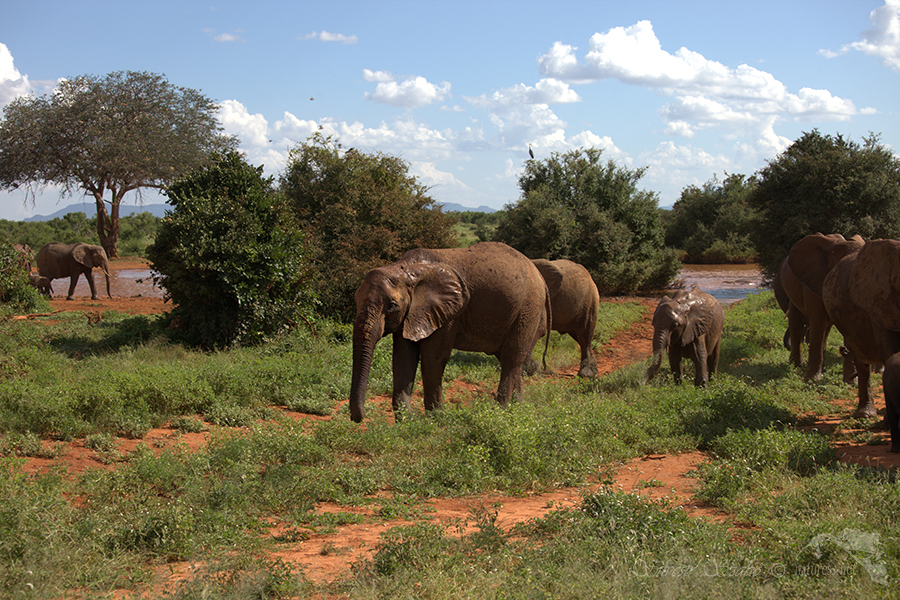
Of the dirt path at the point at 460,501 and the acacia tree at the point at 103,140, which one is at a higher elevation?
the acacia tree at the point at 103,140

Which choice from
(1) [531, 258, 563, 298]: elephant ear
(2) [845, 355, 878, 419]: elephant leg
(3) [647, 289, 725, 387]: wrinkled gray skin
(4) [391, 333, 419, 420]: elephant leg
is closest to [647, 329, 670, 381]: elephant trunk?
(3) [647, 289, 725, 387]: wrinkled gray skin

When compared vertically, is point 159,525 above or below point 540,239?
below

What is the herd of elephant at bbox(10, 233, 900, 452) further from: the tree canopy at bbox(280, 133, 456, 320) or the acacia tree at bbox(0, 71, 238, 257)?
the acacia tree at bbox(0, 71, 238, 257)

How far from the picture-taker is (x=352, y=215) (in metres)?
16.5

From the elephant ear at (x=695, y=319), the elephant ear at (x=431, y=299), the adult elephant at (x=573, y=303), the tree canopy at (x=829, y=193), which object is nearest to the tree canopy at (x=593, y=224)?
the tree canopy at (x=829, y=193)

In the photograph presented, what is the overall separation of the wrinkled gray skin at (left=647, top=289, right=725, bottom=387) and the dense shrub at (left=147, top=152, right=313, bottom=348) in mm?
6922

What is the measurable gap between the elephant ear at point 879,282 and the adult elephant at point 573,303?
5.77m

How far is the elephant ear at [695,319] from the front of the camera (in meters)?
10.7

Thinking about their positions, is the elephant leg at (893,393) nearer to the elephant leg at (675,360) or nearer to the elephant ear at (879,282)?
the elephant ear at (879,282)

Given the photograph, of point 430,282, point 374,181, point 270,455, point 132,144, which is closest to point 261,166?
point 374,181

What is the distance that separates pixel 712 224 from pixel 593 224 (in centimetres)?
2610

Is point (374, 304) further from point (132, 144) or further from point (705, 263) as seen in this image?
point (705, 263)

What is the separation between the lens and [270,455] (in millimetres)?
6551

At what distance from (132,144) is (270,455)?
29.5m
